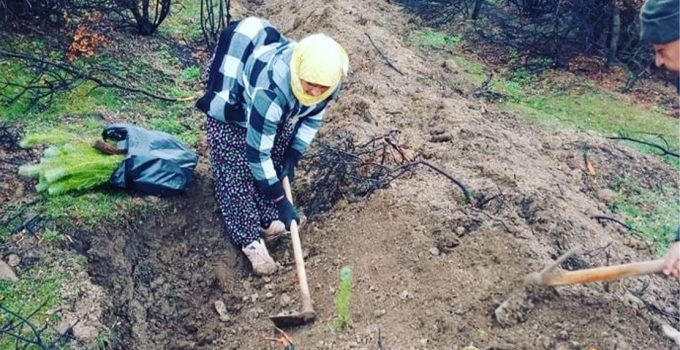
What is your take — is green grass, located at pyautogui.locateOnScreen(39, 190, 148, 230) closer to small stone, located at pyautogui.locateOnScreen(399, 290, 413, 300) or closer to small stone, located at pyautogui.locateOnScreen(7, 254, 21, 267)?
small stone, located at pyautogui.locateOnScreen(7, 254, 21, 267)

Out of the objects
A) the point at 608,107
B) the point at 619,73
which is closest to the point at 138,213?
the point at 608,107

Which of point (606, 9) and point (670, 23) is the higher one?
point (670, 23)

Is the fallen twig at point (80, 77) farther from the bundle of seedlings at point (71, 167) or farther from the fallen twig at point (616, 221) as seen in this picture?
the fallen twig at point (616, 221)

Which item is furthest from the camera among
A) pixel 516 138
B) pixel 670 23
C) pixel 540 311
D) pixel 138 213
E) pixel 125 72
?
pixel 125 72

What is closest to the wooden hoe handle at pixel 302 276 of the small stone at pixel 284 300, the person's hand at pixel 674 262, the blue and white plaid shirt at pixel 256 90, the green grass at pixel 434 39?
the small stone at pixel 284 300

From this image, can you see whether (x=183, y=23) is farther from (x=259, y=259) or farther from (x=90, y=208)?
(x=259, y=259)

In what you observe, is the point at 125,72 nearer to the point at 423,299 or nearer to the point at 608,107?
the point at 423,299

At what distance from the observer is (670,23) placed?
2465mm

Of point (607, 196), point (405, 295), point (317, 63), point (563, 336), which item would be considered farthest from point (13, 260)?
point (607, 196)

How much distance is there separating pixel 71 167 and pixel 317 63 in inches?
77.6

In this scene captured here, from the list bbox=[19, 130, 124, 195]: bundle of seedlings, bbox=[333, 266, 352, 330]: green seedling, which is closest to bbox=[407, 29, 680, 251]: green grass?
bbox=[333, 266, 352, 330]: green seedling

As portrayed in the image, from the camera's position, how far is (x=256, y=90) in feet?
10.8

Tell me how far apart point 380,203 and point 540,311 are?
1336 millimetres

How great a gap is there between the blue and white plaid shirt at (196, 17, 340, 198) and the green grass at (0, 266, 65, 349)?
130 cm
